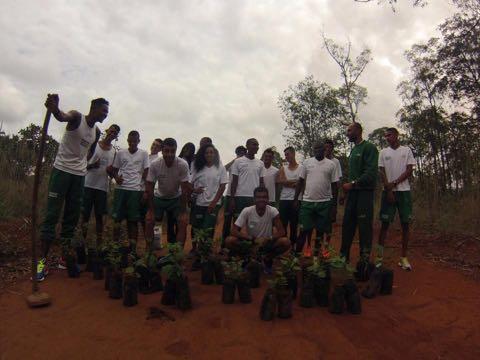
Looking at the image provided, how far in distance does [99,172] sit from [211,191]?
1.61 meters

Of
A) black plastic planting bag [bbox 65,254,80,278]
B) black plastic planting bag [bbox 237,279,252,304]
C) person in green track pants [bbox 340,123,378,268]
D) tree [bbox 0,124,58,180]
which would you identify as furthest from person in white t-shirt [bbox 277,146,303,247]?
tree [bbox 0,124,58,180]

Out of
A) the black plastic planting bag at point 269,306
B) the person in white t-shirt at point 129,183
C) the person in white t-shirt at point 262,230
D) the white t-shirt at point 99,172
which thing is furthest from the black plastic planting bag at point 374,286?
the white t-shirt at point 99,172

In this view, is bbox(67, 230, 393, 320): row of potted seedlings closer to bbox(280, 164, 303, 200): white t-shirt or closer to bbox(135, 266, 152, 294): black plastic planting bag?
bbox(135, 266, 152, 294): black plastic planting bag

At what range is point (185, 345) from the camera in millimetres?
2816

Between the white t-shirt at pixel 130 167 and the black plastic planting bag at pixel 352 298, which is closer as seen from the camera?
the black plastic planting bag at pixel 352 298

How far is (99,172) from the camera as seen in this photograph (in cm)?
529

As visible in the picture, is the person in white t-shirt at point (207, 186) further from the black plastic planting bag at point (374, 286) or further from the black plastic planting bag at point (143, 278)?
the black plastic planting bag at point (374, 286)

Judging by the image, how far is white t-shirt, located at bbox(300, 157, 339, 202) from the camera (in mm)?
5191

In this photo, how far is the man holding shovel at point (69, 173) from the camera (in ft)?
14.1

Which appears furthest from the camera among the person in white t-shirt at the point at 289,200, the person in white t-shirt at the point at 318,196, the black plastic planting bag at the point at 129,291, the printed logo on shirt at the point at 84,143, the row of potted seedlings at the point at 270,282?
the person in white t-shirt at the point at 289,200

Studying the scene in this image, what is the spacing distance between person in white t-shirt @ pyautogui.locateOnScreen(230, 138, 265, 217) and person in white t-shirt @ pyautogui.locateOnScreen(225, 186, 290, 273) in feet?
2.49

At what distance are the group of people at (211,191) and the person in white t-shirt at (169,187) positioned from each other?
0.04 feet

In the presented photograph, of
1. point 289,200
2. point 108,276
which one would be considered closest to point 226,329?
point 108,276

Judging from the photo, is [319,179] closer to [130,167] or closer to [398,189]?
[398,189]
